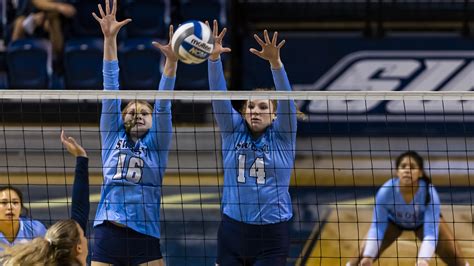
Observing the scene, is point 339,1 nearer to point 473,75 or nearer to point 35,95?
point 473,75

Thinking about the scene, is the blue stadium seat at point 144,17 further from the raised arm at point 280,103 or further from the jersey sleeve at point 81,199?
the jersey sleeve at point 81,199

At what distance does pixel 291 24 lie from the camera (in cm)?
Answer: 1328

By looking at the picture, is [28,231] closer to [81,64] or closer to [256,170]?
[256,170]

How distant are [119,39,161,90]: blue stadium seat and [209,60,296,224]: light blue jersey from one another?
5.71m

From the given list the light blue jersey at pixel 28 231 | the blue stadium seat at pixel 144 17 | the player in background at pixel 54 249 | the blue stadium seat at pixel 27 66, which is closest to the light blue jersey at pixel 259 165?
the light blue jersey at pixel 28 231

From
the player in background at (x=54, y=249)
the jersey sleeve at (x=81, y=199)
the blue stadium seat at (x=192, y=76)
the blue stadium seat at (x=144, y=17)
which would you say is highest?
the blue stadium seat at (x=144, y=17)

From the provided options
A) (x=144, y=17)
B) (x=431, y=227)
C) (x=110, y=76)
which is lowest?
(x=431, y=227)

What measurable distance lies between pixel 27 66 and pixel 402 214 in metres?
5.92

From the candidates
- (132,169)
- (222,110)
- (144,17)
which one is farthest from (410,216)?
(144,17)

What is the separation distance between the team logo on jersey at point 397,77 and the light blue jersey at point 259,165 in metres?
5.54

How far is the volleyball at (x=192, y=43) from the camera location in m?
7.05

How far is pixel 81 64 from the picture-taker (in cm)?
1293

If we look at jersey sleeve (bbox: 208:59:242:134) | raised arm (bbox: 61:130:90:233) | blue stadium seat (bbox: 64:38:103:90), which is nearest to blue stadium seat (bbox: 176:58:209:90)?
blue stadium seat (bbox: 64:38:103:90)

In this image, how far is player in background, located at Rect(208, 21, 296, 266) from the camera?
23.0 feet
